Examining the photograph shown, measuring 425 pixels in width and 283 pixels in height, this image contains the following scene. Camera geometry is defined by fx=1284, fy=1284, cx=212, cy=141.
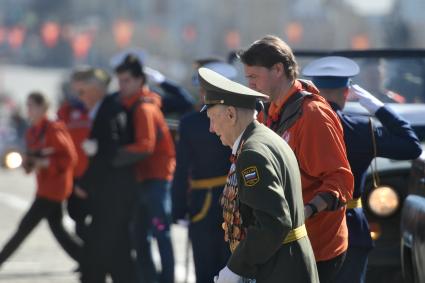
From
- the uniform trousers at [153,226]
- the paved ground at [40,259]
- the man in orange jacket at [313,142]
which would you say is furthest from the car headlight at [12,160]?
the man in orange jacket at [313,142]

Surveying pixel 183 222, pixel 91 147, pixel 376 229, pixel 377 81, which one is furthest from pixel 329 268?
pixel 91 147

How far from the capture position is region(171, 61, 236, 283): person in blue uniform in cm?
781

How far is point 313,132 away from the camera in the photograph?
555 centimetres

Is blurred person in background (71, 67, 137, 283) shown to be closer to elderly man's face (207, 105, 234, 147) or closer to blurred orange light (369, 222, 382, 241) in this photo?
blurred orange light (369, 222, 382, 241)

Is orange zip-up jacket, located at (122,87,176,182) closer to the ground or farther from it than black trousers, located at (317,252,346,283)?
closer to the ground

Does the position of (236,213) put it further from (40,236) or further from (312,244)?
(40,236)

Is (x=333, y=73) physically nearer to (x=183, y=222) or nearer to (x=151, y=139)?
(x=183, y=222)

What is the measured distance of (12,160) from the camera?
1091 cm

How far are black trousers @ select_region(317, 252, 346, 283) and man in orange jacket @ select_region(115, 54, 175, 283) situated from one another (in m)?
3.95

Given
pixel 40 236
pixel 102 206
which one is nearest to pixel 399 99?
pixel 102 206

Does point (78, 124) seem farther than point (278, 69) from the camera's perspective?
Yes

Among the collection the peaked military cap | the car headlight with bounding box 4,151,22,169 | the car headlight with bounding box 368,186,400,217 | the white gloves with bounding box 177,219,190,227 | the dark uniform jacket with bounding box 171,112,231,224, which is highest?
the peaked military cap

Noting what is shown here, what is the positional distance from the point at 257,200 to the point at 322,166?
778 mm

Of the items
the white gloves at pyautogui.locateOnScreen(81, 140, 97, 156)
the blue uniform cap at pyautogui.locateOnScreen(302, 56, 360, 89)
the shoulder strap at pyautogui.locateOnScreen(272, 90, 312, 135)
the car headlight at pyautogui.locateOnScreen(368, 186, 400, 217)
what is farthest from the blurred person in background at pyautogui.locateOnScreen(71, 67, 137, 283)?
the shoulder strap at pyautogui.locateOnScreen(272, 90, 312, 135)
